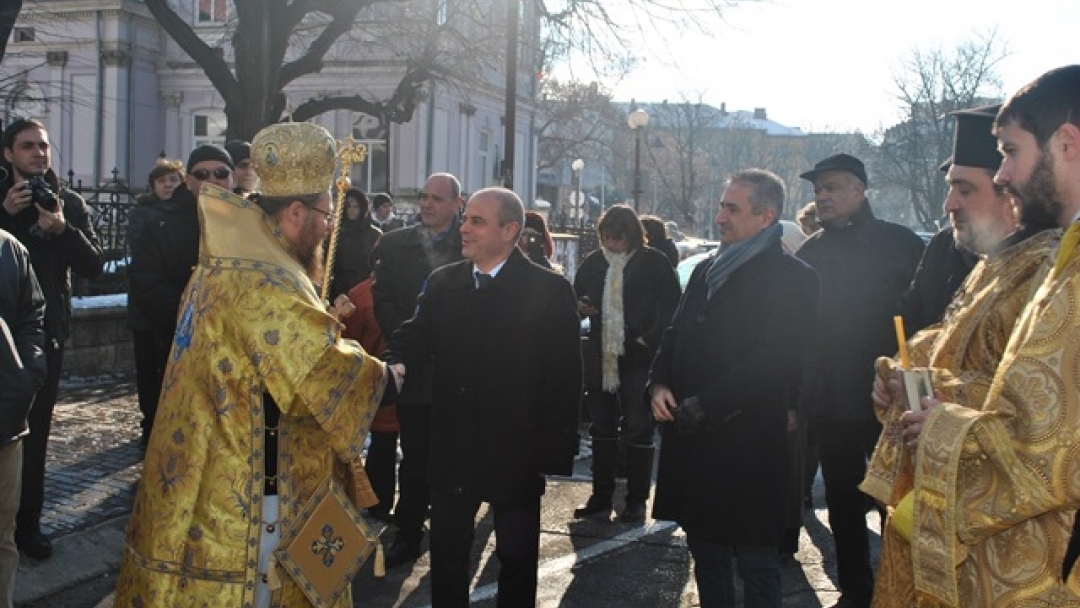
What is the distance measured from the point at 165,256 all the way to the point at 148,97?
3003 cm

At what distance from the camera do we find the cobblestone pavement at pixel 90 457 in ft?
21.5

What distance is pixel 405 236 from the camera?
22.0ft

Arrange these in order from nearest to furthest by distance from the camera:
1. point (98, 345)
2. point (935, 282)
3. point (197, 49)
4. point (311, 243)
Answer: point (311, 243)
point (935, 282)
point (98, 345)
point (197, 49)

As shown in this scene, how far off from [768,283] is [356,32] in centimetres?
2919

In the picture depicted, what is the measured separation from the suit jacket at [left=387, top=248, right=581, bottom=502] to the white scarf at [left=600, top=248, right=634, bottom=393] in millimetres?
2991

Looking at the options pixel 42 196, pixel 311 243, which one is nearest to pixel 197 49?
pixel 42 196

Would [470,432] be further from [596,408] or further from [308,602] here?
[596,408]

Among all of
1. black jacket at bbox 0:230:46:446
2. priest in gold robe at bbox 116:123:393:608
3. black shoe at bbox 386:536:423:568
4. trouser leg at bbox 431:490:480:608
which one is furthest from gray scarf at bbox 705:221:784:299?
black jacket at bbox 0:230:46:446

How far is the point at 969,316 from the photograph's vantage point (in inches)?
120

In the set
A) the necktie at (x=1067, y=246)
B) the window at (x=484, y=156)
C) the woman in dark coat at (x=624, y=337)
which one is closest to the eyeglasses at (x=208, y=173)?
the woman in dark coat at (x=624, y=337)

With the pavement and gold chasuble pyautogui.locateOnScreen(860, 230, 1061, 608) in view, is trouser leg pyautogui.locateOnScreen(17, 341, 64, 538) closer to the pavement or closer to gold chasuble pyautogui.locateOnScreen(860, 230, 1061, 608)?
the pavement

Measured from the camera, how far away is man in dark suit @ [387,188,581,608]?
4.68 meters

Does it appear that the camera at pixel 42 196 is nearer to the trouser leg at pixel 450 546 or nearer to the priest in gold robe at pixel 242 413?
the priest in gold robe at pixel 242 413

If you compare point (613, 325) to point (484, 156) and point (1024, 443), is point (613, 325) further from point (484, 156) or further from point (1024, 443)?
point (484, 156)
